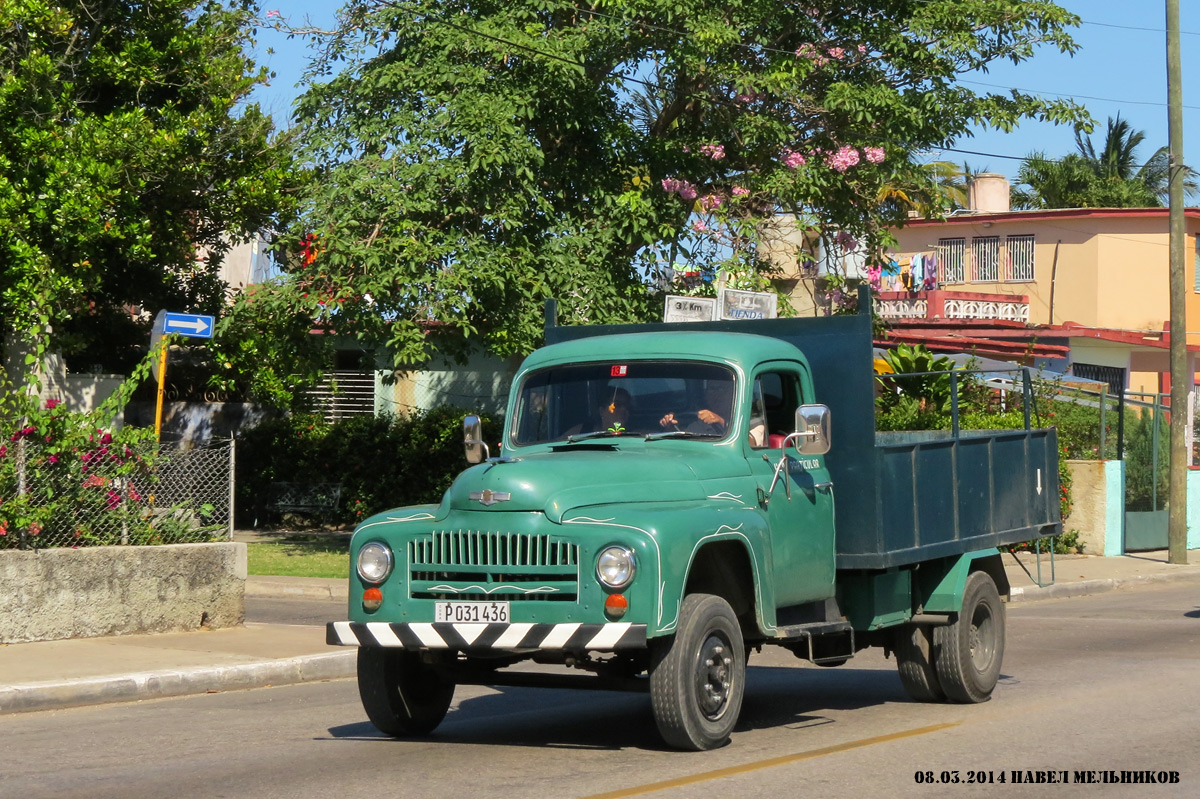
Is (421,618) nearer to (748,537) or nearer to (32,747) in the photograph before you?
(748,537)

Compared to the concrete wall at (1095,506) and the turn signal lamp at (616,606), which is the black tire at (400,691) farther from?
the concrete wall at (1095,506)

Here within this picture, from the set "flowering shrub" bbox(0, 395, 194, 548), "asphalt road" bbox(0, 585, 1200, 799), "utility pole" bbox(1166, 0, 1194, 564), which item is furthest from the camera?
"utility pole" bbox(1166, 0, 1194, 564)

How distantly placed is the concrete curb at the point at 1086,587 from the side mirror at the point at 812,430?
10.5 m

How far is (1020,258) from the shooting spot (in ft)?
139

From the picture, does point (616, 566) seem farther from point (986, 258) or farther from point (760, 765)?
point (986, 258)

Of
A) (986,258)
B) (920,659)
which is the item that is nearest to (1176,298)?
(920,659)

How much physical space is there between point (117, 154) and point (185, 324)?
4.71 m

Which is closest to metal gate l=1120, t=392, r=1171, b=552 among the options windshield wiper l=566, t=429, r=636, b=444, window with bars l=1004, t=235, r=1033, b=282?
window with bars l=1004, t=235, r=1033, b=282

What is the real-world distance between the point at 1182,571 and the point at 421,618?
18.3 metres

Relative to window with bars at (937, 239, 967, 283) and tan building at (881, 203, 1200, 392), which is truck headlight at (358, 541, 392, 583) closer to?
Answer: tan building at (881, 203, 1200, 392)

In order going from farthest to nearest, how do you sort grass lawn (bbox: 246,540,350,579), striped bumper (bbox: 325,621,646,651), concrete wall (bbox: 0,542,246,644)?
1. grass lawn (bbox: 246,540,350,579)
2. concrete wall (bbox: 0,542,246,644)
3. striped bumper (bbox: 325,621,646,651)

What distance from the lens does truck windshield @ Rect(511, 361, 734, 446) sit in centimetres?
873

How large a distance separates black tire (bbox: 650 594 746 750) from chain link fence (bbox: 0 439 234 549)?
6992mm

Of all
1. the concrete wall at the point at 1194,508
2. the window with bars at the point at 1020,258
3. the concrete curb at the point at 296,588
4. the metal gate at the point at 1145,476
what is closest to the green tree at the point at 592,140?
the concrete curb at the point at 296,588
